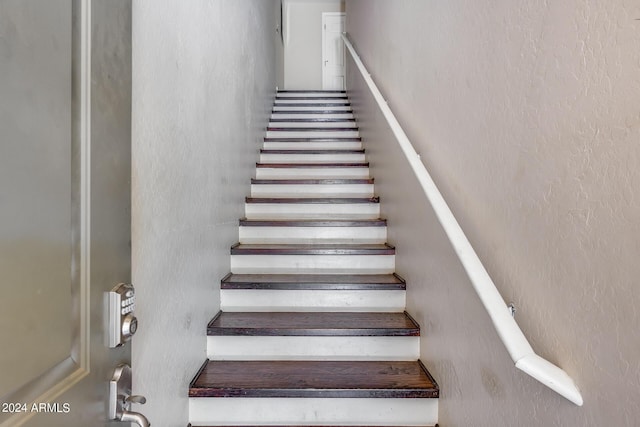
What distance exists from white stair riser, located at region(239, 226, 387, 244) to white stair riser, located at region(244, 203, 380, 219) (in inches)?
8.9

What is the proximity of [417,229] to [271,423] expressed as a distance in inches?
40.3

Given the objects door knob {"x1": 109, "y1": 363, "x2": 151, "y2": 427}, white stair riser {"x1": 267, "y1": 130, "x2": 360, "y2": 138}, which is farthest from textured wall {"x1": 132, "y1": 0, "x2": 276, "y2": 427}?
white stair riser {"x1": 267, "y1": 130, "x2": 360, "y2": 138}

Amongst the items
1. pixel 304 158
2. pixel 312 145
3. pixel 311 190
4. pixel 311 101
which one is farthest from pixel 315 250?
pixel 311 101

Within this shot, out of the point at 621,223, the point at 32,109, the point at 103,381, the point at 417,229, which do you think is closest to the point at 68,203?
the point at 32,109

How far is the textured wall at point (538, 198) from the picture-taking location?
26.3 inches

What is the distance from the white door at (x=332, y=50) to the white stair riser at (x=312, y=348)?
19.5 ft

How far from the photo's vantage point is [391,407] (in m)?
1.56

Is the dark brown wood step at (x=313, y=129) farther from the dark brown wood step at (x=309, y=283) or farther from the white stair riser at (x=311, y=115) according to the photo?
the dark brown wood step at (x=309, y=283)

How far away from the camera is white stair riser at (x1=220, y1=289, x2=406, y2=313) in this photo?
207cm

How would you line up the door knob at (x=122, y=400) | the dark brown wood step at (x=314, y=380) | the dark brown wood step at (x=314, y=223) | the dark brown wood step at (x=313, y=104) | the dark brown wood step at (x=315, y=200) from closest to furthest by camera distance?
the door knob at (x=122, y=400)
the dark brown wood step at (x=314, y=380)
the dark brown wood step at (x=314, y=223)
the dark brown wood step at (x=315, y=200)
the dark brown wood step at (x=313, y=104)

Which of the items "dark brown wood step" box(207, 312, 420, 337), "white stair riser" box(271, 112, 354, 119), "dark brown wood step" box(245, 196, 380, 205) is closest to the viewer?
"dark brown wood step" box(207, 312, 420, 337)

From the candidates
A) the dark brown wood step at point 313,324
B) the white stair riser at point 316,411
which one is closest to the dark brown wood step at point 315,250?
the dark brown wood step at point 313,324

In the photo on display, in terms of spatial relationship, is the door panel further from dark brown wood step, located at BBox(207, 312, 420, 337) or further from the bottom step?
dark brown wood step, located at BBox(207, 312, 420, 337)

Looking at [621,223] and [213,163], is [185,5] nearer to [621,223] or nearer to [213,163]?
[213,163]
